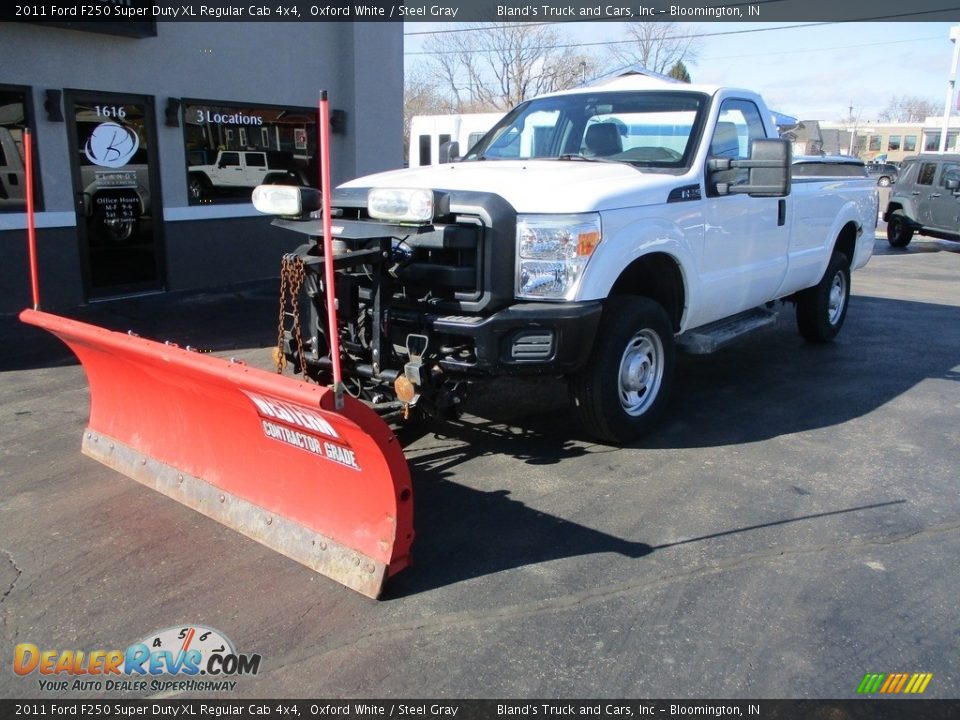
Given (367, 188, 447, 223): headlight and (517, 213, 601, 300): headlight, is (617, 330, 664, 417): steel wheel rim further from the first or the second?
(367, 188, 447, 223): headlight

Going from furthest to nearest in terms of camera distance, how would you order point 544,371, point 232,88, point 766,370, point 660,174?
point 232,88, point 766,370, point 660,174, point 544,371

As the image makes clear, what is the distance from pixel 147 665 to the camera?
3084mm

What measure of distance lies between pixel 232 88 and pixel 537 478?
330 inches

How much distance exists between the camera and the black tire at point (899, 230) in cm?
1891

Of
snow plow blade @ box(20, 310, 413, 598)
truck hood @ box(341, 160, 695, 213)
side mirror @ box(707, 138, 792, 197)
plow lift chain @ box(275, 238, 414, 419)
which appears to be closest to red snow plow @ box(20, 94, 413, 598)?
snow plow blade @ box(20, 310, 413, 598)

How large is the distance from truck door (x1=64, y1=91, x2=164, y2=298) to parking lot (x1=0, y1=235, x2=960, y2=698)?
3.99 m

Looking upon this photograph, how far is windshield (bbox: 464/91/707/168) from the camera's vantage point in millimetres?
5645

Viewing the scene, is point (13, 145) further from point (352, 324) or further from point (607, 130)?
point (607, 130)

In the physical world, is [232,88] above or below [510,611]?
above

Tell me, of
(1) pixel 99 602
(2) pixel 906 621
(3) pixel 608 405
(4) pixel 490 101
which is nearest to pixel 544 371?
(3) pixel 608 405

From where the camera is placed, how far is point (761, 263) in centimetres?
642

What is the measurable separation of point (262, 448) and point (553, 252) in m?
1.81

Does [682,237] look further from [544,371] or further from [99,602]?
[99,602]

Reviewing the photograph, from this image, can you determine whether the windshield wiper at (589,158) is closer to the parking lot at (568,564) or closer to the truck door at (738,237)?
the truck door at (738,237)
